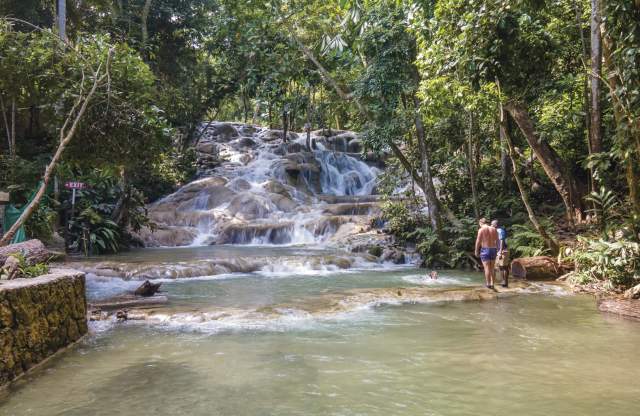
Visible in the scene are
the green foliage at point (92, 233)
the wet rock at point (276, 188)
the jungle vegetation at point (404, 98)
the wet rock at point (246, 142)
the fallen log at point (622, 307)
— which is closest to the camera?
the fallen log at point (622, 307)

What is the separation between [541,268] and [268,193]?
15.8 meters

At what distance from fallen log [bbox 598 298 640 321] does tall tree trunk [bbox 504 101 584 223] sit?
5196mm

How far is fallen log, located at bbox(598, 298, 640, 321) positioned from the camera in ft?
25.9

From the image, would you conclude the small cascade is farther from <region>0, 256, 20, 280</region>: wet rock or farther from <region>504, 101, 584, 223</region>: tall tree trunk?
<region>0, 256, 20, 280</region>: wet rock

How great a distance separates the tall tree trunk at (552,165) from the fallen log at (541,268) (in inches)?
72.7

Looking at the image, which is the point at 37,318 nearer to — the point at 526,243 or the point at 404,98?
the point at 526,243

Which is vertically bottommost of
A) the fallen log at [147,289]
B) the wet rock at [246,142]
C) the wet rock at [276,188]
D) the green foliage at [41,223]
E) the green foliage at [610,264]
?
the fallen log at [147,289]

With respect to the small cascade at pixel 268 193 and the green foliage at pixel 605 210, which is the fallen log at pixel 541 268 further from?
the small cascade at pixel 268 193

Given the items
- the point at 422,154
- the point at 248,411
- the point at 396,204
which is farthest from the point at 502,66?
the point at 396,204

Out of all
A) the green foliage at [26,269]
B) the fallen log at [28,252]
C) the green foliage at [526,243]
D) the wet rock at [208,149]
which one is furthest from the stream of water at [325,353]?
the wet rock at [208,149]

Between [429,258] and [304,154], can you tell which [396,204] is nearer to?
[429,258]

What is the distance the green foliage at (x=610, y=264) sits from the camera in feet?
31.6

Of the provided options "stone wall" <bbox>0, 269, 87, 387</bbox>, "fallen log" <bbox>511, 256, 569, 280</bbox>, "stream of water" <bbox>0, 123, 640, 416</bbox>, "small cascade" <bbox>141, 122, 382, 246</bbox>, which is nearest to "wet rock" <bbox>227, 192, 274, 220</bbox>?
"small cascade" <bbox>141, 122, 382, 246</bbox>

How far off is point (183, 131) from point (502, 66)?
2208 cm
